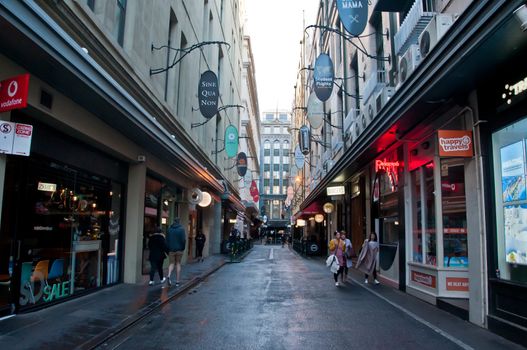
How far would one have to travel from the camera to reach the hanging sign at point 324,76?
15.6 metres

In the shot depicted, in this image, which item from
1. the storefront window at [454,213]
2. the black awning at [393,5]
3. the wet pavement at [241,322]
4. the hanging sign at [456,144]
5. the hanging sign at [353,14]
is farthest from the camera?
the black awning at [393,5]

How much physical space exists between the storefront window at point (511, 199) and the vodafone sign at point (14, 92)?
712 centimetres

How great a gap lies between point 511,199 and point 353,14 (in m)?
6.65

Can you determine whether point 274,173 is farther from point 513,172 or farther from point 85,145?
point 513,172

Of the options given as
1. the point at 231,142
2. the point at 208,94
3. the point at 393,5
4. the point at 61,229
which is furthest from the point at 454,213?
the point at 231,142

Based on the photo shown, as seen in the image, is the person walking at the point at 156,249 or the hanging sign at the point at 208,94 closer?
the person walking at the point at 156,249

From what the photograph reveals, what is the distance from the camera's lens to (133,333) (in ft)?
23.5

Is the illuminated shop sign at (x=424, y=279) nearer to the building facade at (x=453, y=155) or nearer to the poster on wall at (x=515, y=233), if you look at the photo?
the building facade at (x=453, y=155)

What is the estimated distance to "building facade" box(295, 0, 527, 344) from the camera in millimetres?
6781

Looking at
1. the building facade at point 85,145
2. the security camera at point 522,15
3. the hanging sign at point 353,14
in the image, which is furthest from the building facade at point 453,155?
the building facade at point 85,145

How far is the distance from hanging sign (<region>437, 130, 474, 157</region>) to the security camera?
3048 millimetres

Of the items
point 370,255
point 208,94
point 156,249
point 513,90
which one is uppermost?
point 208,94

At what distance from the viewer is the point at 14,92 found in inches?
237

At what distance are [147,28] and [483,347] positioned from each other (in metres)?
11.6
